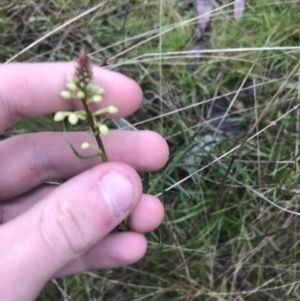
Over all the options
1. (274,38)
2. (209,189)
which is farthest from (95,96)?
(274,38)

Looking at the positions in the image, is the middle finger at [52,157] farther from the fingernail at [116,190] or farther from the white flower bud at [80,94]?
the white flower bud at [80,94]

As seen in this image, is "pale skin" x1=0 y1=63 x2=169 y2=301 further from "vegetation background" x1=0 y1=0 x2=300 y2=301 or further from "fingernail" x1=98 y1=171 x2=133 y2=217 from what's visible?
"vegetation background" x1=0 y1=0 x2=300 y2=301

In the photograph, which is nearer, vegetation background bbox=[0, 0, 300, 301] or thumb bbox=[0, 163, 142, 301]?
thumb bbox=[0, 163, 142, 301]

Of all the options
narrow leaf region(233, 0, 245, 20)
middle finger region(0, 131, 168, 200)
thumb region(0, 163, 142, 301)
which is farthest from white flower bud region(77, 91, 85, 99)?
narrow leaf region(233, 0, 245, 20)

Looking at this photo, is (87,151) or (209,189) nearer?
(87,151)

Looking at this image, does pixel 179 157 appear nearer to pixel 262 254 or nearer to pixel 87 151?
pixel 87 151

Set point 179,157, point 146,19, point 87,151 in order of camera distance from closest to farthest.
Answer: point 87,151
point 179,157
point 146,19
